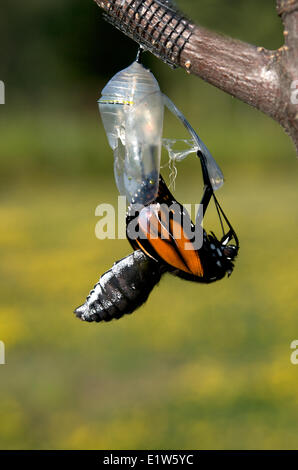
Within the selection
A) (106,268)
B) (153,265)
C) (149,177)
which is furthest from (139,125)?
(106,268)

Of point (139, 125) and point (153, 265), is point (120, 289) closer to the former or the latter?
point (153, 265)

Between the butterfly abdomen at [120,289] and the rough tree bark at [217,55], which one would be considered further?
the butterfly abdomen at [120,289]

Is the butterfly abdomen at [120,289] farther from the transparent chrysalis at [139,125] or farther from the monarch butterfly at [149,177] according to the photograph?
the transparent chrysalis at [139,125]

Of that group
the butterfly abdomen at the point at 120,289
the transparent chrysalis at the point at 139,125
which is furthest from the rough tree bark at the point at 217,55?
the butterfly abdomen at the point at 120,289

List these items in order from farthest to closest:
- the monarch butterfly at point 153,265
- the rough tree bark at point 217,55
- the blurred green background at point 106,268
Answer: the blurred green background at point 106,268, the monarch butterfly at point 153,265, the rough tree bark at point 217,55

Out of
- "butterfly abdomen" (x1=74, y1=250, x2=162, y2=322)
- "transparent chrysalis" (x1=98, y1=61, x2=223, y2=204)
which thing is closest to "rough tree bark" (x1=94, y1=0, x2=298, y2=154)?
"transparent chrysalis" (x1=98, y1=61, x2=223, y2=204)
